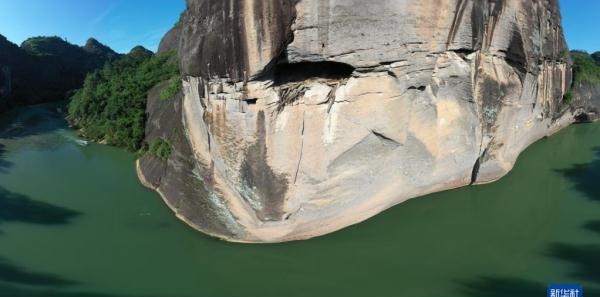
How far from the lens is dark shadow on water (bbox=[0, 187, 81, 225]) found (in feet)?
31.1

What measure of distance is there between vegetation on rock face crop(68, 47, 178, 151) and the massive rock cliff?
19.5ft

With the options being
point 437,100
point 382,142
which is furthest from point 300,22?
point 437,100

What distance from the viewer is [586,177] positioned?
1183cm

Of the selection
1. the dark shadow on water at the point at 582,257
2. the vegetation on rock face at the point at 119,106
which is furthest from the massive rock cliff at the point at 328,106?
the vegetation on rock face at the point at 119,106

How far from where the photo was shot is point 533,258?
7539mm

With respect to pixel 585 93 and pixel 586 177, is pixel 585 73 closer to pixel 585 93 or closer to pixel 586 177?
pixel 585 93

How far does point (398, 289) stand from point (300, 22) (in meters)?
5.04

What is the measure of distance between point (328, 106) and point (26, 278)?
255 inches

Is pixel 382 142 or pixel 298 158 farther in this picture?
pixel 382 142

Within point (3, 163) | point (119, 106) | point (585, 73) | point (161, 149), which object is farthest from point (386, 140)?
point (585, 73)

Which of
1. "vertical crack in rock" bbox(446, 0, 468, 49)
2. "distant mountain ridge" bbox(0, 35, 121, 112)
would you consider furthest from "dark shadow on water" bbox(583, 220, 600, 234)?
"distant mountain ridge" bbox(0, 35, 121, 112)

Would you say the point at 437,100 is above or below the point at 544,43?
below

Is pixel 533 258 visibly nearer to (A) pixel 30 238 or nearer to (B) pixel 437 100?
(B) pixel 437 100

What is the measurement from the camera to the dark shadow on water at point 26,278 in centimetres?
710
